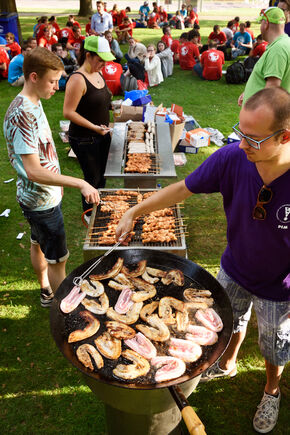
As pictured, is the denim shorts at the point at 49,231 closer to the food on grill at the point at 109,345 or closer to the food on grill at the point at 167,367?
the food on grill at the point at 109,345

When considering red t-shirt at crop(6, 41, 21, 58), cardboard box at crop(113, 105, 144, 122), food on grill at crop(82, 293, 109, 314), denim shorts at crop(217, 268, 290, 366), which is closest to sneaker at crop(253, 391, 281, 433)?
denim shorts at crop(217, 268, 290, 366)

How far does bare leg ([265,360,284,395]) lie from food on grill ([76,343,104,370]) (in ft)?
5.60

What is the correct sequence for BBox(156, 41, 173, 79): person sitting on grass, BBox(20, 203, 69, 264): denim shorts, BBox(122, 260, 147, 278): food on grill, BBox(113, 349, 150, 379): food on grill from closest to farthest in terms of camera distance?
BBox(113, 349, 150, 379): food on grill < BBox(122, 260, 147, 278): food on grill < BBox(20, 203, 69, 264): denim shorts < BBox(156, 41, 173, 79): person sitting on grass

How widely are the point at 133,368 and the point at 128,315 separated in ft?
1.45

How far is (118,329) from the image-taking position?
8.34 ft

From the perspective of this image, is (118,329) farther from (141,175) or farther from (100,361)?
(141,175)

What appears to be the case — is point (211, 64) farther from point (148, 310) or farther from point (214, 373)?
point (148, 310)

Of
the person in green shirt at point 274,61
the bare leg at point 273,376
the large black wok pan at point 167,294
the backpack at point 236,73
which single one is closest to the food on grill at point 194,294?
the large black wok pan at point 167,294

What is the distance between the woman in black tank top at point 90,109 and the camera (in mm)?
4660

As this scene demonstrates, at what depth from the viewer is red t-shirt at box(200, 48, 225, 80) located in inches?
527

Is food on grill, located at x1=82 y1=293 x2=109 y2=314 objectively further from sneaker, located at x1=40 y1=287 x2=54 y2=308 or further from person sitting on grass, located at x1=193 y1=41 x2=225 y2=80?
person sitting on grass, located at x1=193 y1=41 x2=225 y2=80

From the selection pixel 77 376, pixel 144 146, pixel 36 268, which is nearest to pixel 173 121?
pixel 144 146

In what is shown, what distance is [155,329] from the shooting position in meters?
2.56

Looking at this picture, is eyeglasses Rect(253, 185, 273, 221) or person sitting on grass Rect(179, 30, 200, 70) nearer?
eyeglasses Rect(253, 185, 273, 221)
